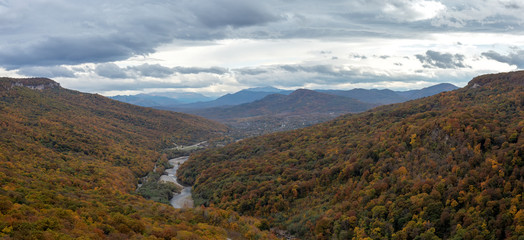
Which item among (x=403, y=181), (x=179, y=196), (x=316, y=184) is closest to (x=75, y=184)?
(x=179, y=196)

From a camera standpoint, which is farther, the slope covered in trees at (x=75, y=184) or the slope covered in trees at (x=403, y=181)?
the slope covered in trees at (x=403, y=181)

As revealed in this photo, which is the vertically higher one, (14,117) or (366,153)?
(14,117)

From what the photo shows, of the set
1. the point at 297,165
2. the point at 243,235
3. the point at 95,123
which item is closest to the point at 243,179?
the point at 297,165

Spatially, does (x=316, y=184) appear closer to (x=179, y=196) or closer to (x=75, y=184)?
(x=179, y=196)

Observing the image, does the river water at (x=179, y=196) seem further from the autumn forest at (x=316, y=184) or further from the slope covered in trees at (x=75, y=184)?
the slope covered in trees at (x=75, y=184)

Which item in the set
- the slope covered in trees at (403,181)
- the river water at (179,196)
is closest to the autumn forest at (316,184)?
the slope covered in trees at (403,181)

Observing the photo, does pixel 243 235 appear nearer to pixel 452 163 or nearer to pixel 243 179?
pixel 452 163

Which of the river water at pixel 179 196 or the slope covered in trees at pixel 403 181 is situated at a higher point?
the slope covered in trees at pixel 403 181

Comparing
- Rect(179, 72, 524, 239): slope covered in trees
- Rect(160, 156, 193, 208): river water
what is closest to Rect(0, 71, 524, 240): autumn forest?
Rect(179, 72, 524, 239): slope covered in trees
